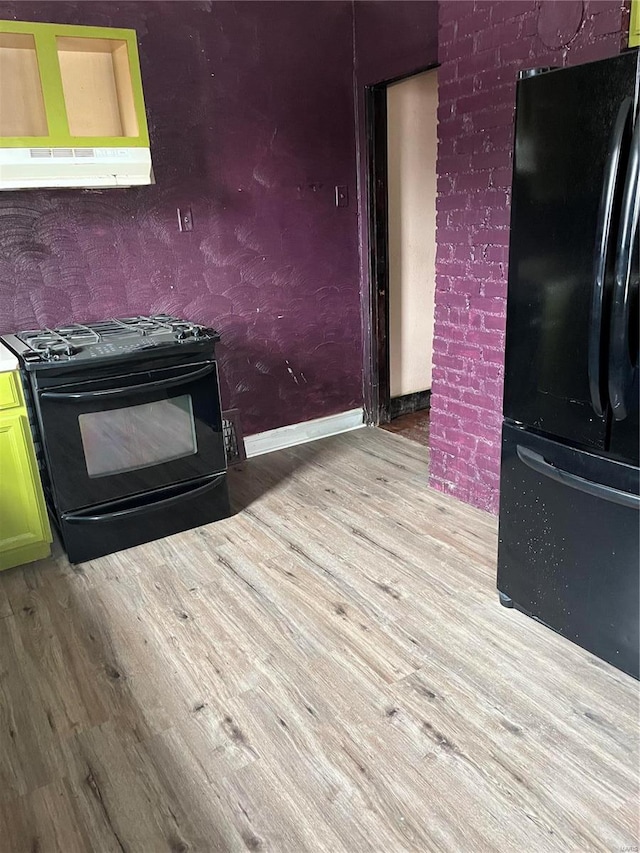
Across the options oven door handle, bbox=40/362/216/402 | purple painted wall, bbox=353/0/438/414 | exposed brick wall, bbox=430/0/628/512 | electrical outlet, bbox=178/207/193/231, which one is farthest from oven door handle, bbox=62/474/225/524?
purple painted wall, bbox=353/0/438/414

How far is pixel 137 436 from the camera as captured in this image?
8.79 feet

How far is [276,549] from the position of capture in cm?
270

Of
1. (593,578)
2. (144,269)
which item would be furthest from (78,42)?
(593,578)

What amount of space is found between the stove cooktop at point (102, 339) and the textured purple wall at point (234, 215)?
17cm

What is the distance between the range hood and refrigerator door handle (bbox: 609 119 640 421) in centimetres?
203

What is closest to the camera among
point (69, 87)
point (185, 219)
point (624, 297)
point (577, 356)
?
point (624, 297)

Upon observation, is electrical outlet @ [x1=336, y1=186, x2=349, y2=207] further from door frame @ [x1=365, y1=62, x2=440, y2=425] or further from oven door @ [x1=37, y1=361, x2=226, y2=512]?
oven door @ [x1=37, y1=361, x2=226, y2=512]

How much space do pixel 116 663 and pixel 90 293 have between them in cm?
182

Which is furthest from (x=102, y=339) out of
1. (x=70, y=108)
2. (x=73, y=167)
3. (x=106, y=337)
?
(x=70, y=108)

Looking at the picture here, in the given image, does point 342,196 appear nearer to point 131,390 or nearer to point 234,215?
point 234,215

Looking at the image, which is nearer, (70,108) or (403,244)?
(70,108)

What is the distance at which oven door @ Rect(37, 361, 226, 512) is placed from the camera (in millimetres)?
2492

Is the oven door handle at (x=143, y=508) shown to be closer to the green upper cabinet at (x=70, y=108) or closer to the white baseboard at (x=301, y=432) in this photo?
the white baseboard at (x=301, y=432)

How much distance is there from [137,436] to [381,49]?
93.8 inches
